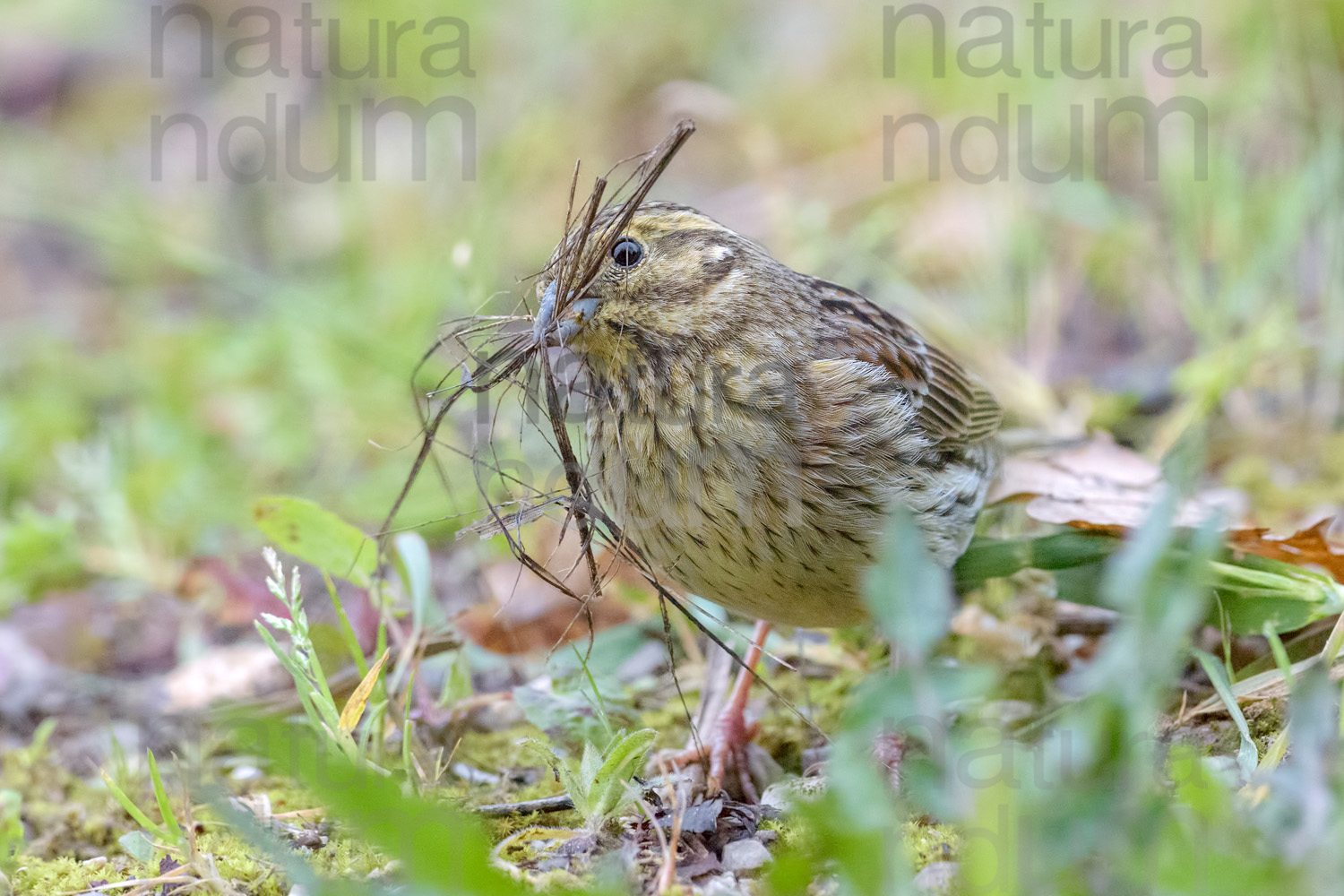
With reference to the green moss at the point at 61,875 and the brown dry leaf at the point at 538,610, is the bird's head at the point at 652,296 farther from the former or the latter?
the green moss at the point at 61,875

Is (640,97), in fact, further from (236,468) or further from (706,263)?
(706,263)

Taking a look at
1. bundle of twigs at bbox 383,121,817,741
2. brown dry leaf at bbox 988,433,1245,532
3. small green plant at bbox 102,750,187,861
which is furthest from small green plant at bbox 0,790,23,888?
brown dry leaf at bbox 988,433,1245,532

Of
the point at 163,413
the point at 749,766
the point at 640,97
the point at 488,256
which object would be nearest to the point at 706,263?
the point at 749,766

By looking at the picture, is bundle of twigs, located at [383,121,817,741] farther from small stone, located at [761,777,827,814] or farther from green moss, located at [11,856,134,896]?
green moss, located at [11,856,134,896]

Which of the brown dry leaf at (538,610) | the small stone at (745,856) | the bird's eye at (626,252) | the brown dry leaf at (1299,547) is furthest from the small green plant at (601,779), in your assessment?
the brown dry leaf at (1299,547)

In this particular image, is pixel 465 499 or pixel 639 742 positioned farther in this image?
pixel 465 499

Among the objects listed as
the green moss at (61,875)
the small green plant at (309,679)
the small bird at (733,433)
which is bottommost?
the green moss at (61,875)

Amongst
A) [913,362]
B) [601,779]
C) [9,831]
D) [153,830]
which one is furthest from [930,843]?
[9,831]
